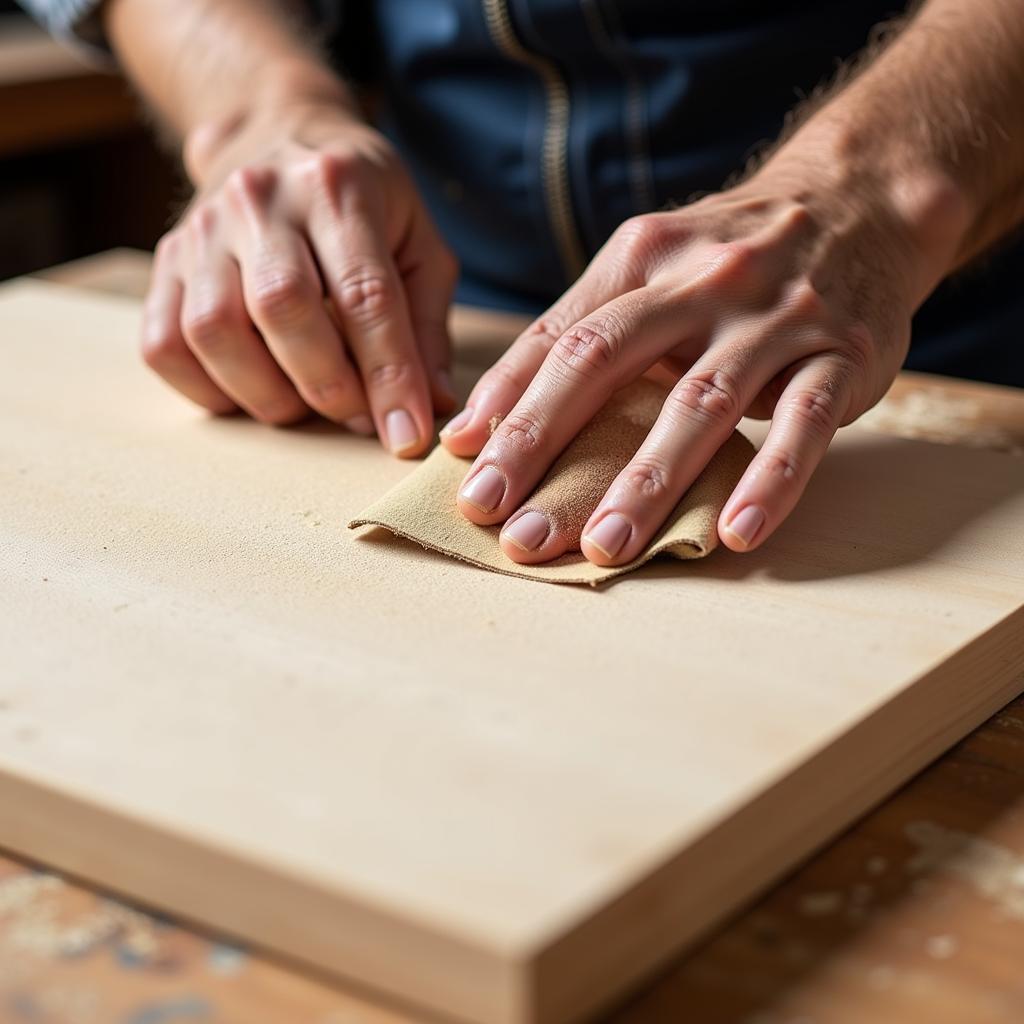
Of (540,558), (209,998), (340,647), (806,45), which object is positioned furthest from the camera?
(806,45)

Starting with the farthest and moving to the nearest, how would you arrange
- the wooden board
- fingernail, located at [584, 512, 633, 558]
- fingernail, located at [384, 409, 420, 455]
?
fingernail, located at [384, 409, 420, 455] < fingernail, located at [584, 512, 633, 558] < the wooden board

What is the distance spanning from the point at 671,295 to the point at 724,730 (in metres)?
0.37

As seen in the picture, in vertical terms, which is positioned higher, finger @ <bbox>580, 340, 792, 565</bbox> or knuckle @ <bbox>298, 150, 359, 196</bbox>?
knuckle @ <bbox>298, 150, 359, 196</bbox>

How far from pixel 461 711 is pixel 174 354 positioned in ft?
1.87

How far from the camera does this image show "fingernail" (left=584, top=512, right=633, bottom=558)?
0.81m

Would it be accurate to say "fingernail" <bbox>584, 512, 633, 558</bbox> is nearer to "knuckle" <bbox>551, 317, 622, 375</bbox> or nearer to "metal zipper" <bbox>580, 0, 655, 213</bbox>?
"knuckle" <bbox>551, 317, 622, 375</bbox>

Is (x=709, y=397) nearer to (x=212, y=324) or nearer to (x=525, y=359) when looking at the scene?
(x=525, y=359)

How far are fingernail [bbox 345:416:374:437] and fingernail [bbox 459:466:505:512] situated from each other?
0.25 meters

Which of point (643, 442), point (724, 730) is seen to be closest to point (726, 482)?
point (643, 442)

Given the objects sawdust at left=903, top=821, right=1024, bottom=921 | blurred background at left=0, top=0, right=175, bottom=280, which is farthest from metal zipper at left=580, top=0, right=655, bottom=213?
blurred background at left=0, top=0, right=175, bottom=280

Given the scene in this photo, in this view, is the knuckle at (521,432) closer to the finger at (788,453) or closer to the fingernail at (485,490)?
the fingernail at (485,490)

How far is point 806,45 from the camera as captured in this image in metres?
1.38

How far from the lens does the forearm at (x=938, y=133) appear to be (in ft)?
3.35

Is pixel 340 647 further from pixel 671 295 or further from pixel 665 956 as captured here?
pixel 671 295
